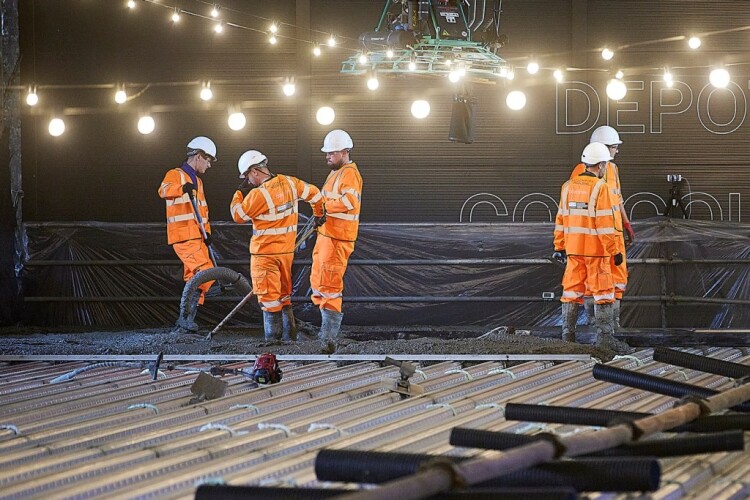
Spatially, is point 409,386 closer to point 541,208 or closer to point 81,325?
point 81,325

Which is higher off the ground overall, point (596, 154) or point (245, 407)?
point (596, 154)

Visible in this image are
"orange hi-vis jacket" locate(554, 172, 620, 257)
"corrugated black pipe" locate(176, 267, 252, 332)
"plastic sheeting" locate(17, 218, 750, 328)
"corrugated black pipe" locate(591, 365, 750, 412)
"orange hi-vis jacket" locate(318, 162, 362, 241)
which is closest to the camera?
"corrugated black pipe" locate(591, 365, 750, 412)

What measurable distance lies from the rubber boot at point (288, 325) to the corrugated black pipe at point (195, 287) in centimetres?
92

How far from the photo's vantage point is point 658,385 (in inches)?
177

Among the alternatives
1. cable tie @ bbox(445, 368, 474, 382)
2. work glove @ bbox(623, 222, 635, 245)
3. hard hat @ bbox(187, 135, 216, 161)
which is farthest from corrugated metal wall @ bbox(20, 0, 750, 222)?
cable tie @ bbox(445, 368, 474, 382)

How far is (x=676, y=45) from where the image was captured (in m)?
15.9

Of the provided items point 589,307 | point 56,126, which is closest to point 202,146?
point 56,126

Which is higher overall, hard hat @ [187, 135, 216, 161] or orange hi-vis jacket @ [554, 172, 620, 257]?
hard hat @ [187, 135, 216, 161]

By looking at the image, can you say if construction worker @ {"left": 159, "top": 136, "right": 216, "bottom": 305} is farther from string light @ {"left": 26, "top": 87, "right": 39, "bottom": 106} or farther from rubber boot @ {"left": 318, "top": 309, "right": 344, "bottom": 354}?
string light @ {"left": 26, "top": 87, "right": 39, "bottom": 106}

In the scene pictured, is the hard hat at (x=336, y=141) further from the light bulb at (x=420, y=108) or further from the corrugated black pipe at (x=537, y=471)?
the corrugated black pipe at (x=537, y=471)

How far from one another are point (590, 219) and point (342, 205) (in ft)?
8.56

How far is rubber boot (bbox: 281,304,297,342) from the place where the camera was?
1127 cm

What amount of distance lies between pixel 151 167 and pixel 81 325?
3133mm

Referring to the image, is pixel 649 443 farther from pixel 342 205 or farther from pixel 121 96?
pixel 121 96
